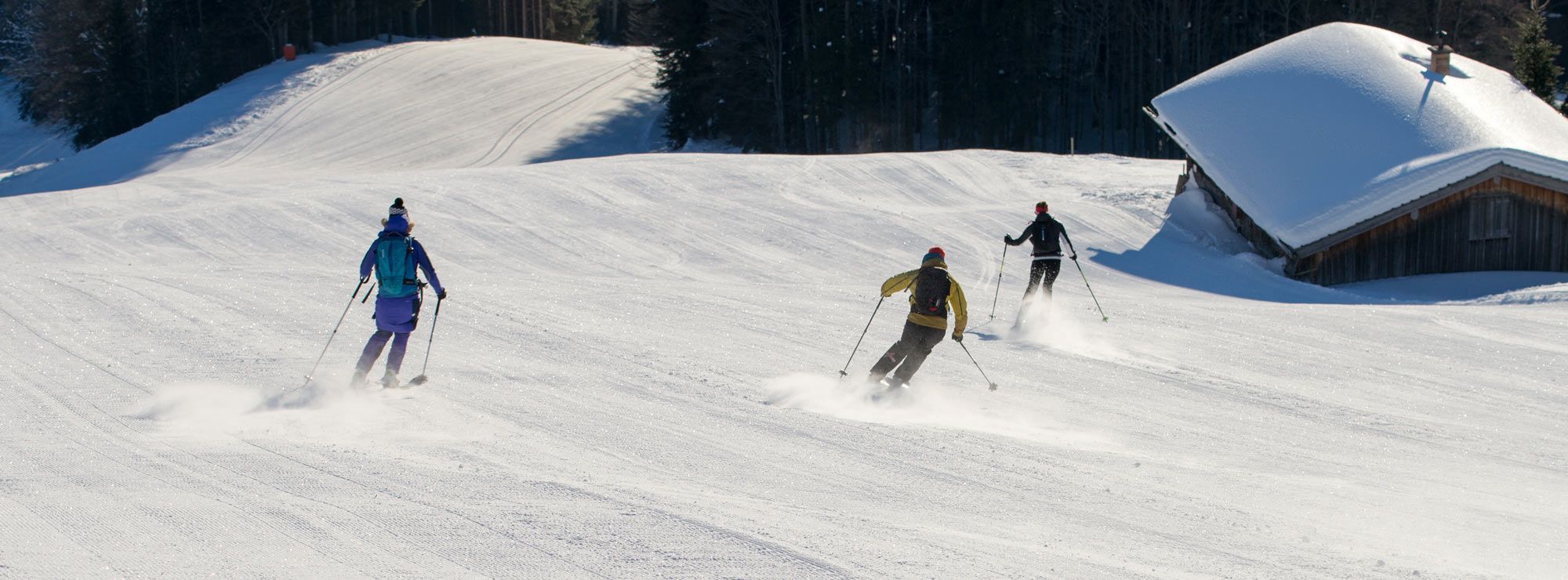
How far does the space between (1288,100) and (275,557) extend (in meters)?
23.7

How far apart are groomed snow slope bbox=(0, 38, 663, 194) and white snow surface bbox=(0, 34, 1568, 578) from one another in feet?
58.7

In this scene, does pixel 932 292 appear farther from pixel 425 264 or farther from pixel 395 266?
pixel 395 266

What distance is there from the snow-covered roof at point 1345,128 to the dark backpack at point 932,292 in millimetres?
13191

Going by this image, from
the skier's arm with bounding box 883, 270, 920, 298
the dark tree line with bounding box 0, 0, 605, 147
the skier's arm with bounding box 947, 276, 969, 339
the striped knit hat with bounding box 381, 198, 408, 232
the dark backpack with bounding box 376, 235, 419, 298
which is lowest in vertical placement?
the skier's arm with bounding box 947, 276, 969, 339

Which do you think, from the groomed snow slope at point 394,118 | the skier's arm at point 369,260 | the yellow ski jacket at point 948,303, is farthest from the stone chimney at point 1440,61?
the groomed snow slope at point 394,118

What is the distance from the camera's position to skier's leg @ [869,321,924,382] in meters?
10.4

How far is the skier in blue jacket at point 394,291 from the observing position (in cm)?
1010

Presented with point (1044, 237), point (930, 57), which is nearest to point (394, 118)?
point (930, 57)

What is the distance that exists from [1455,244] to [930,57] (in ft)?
91.1

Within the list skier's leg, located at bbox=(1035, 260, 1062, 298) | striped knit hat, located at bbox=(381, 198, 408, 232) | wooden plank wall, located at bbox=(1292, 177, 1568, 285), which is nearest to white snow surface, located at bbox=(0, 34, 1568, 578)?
wooden plank wall, located at bbox=(1292, 177, 1568, 285)

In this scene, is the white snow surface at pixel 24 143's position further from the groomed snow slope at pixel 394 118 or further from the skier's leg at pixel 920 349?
the skier's leg at pixel 920 349

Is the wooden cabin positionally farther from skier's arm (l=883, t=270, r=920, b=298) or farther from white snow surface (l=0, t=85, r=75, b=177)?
white snow surface (l=0, t=85, r=75, b=177)

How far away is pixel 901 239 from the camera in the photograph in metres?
22.0

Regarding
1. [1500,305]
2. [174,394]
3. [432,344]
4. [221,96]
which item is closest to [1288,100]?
[1500,305]
